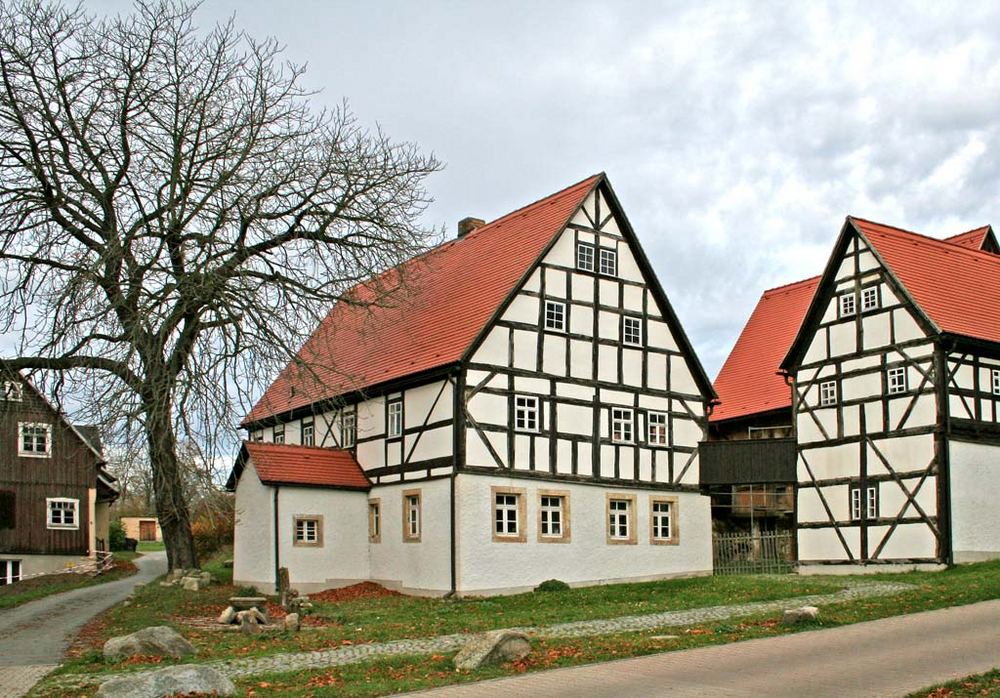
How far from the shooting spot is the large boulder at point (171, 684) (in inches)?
501

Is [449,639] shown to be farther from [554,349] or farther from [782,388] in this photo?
[782,388]

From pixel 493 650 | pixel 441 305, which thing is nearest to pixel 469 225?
pixel 441 305

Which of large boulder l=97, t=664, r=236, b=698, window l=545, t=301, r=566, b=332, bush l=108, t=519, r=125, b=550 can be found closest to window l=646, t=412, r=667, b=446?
window l=545, t=301, r=566, b=332

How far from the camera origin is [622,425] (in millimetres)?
32188

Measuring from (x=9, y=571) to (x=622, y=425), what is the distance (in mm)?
23663

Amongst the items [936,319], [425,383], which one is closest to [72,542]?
[425,383]

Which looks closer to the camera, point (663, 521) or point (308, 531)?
point (308, 531)

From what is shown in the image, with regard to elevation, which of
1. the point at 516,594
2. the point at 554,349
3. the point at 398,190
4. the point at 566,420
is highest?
the point at 398,190

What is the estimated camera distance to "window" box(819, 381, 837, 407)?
1324 inches

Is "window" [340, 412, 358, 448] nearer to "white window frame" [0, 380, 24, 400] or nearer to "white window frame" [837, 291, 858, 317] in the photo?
"white window frame" [0, 380, 24, 400]

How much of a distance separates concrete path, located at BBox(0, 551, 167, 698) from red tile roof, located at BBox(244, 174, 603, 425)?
641cm

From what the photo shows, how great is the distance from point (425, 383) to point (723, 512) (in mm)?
12382

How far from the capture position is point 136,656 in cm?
1627

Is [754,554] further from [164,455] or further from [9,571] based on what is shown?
[9,571]
